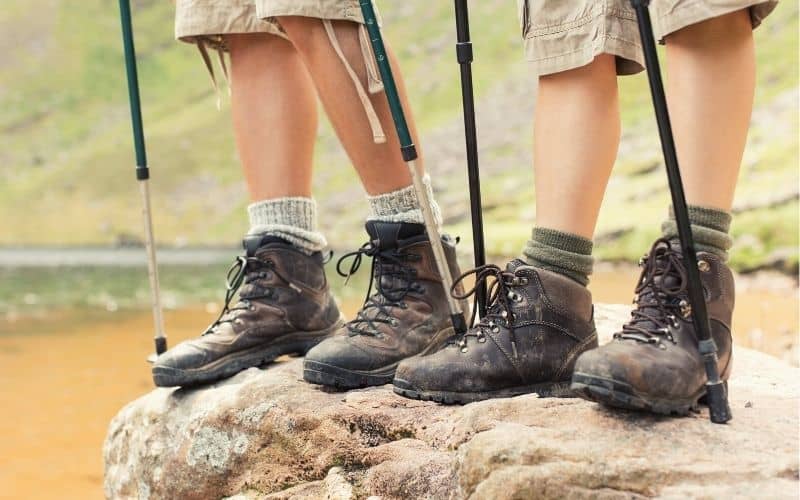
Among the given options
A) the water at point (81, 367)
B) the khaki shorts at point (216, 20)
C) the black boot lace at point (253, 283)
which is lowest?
the water at point (81, 367)

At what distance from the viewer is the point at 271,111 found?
339 cm

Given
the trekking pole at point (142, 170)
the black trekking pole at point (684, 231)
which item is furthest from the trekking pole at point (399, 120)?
the trekking pole at point (142, 170)

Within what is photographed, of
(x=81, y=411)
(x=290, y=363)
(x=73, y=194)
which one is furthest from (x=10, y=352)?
(x=73, y=194)

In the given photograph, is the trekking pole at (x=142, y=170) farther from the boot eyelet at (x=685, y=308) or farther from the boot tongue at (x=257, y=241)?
the boot eyelet at (x=685, y=308)

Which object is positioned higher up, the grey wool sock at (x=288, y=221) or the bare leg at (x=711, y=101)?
the bare leg at (x=711, y=101)

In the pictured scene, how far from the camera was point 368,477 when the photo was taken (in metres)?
2.64

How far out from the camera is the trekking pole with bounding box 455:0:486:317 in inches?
109

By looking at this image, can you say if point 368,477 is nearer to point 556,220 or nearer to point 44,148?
point 556,220

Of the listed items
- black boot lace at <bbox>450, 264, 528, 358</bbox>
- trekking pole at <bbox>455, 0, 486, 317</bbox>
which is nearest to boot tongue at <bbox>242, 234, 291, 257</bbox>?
trekking pole at <bbox>455, 0, 486, 317</bbox>

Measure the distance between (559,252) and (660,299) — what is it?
1.18 feet

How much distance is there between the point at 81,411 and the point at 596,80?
500 cm

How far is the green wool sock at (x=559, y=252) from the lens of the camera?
2527 mm

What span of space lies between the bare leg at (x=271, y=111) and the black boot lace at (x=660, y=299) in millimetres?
1574

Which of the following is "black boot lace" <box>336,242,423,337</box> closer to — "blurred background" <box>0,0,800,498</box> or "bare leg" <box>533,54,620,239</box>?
"bare leg" <box>533,54,620,239</box>
